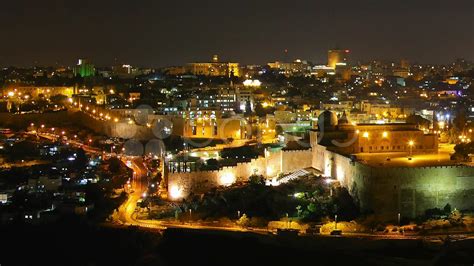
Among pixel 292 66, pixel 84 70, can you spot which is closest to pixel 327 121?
pixel 84 70

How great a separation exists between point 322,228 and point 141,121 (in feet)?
55.9

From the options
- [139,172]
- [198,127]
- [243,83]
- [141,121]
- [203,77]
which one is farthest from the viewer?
[203,77]

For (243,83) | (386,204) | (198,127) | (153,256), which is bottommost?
(153,256)

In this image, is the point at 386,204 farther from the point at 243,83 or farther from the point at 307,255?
the point at 243,83

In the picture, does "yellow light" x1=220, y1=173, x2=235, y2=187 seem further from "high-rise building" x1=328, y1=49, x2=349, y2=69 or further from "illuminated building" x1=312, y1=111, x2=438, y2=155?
"high-rise building" x1=328, y1=49, x2=349, y2=69

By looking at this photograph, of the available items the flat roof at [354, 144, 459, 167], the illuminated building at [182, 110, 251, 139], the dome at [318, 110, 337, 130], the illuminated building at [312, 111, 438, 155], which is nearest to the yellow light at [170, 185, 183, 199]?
the illuminated building at [312, 111, 438, 155]

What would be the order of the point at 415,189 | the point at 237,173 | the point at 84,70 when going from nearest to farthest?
the point at 415,189
the point at 237,173
the point at 84,70

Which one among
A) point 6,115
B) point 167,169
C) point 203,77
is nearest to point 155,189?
point 167,169

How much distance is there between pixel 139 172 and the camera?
2283 centimetres

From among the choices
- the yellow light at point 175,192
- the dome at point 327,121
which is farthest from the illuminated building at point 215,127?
the yellow light at point 175,192

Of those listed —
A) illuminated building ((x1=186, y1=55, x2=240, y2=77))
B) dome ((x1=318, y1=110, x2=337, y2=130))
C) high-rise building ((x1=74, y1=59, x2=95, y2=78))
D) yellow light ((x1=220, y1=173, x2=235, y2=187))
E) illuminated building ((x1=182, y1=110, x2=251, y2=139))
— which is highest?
illuminated building ((x1=186, y1=55, x2=240, y2=77))

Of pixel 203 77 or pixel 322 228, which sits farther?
pixel 203 77

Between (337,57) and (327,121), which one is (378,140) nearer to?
(327,121)

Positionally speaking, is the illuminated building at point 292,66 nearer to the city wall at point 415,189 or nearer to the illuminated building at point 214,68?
the illuminated building at point 214,68
